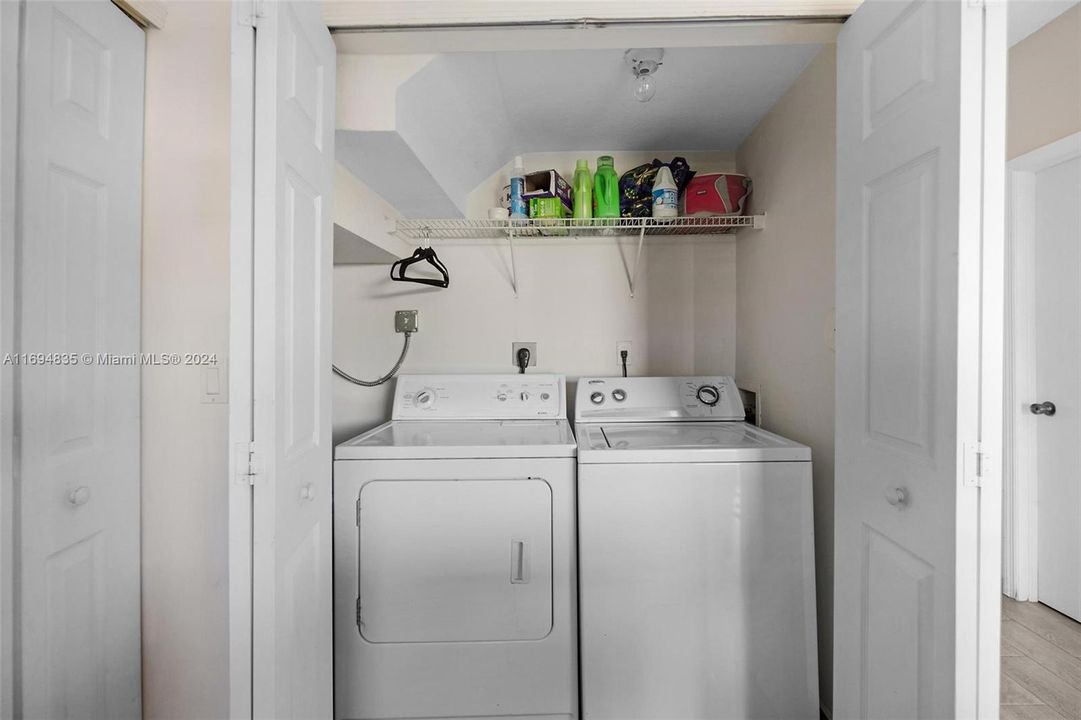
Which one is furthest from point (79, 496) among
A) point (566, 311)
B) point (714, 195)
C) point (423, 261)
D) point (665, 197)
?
point (714, 195)

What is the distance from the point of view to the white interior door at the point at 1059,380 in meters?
2.01

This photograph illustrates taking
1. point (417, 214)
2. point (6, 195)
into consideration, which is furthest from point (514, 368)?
point (6, 195)

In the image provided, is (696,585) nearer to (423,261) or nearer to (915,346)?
(915,346)

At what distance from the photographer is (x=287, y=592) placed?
3.19 feet

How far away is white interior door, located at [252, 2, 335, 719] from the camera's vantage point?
862 mm

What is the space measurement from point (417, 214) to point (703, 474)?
61.2 inches

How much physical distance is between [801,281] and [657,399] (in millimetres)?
751

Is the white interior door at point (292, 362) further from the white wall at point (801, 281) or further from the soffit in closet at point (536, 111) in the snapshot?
the white wall at point (801, 281)

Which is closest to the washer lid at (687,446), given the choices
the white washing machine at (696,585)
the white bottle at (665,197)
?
the white washing machine at (696,585)

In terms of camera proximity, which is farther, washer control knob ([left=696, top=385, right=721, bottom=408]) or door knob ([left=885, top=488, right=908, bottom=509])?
washer control knob ([left=696, top=385, right=721, bottom=408])

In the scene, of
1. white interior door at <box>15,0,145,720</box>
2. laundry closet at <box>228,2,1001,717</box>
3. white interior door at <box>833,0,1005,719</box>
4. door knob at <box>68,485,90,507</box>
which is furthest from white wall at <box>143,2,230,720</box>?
white interior door at <box>833,0,1005,719</box>

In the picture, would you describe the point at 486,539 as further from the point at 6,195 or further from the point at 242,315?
the point at 6,195

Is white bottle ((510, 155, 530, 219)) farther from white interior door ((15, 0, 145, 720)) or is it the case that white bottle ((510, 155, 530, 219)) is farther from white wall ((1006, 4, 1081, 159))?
white wall ((1006, 4, 1081, 159))

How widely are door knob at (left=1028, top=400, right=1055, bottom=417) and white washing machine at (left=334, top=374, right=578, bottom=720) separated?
2306 mm
